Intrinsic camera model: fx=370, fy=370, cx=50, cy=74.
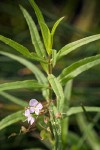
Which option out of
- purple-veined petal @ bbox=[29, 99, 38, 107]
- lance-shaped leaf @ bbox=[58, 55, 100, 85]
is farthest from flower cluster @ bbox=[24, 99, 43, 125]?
lance-shaped leaf @ bbox=[58, 55, 100, 85]

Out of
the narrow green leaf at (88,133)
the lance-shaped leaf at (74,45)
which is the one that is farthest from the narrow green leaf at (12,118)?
the narrow green leaf at (88,133)

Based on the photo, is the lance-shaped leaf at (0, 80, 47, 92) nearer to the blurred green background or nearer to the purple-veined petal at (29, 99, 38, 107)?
the purple-veined petal at (29, 99, 38, 107)

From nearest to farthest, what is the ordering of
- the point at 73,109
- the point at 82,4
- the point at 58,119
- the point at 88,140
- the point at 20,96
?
the point at 58,119
the point at 73,109
the point at 88,140
the point at 20,96
the point at 82,4

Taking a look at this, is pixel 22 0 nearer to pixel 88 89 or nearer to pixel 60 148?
pixel 88 89

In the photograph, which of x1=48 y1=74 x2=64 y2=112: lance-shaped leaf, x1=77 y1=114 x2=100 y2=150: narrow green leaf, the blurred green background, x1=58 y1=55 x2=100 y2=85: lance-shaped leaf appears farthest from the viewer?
the blurred green background

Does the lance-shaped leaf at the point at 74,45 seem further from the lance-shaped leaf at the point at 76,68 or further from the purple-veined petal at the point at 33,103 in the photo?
the purple-veined petal at the point at 33,103

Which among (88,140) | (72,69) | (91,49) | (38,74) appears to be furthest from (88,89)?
(72,69)

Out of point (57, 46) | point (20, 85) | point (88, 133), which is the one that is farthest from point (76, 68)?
point (57, 46)

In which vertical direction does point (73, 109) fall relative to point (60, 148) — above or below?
above
